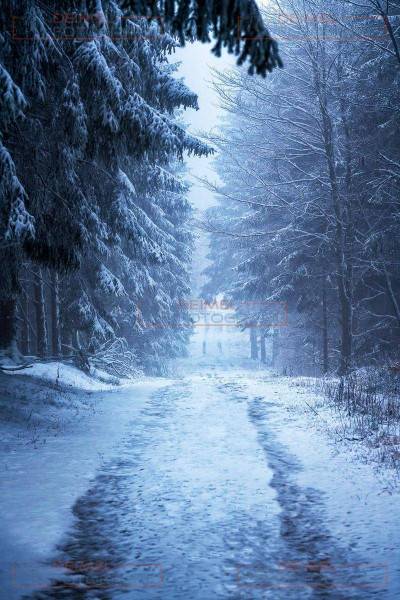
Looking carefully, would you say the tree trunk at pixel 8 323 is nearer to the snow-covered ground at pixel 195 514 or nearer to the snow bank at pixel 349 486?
the snow-covered ground at pixel 195 514

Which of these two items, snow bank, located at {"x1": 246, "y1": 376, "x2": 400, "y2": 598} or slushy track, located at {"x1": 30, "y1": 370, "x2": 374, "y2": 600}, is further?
snow bank, located at {"x1": 246, "y1": 376, "x2": 400, "y2": 598}

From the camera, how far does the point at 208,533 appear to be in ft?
15.3

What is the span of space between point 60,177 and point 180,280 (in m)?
18.4

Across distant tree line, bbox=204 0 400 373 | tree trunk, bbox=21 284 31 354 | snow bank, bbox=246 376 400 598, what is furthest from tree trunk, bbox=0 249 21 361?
distant tree line, bbox=204 0 400 373

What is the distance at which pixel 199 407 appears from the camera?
11461 millimetres

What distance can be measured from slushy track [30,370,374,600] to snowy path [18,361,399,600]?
0.03ft

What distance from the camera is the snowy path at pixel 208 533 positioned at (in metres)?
3.71

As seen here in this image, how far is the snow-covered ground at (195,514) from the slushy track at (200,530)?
0.02 m

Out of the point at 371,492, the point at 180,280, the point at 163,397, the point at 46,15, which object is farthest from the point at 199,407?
the point at 180,280

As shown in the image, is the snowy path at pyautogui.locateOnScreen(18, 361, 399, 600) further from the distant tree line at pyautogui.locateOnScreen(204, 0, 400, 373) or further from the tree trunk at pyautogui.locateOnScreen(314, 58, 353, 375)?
the distant tree line at pyautogui.locateOnScreen(204, 0, 400, 373)

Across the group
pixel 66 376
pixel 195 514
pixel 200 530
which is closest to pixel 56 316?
pixel 66 376

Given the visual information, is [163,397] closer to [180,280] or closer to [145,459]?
[145,459]

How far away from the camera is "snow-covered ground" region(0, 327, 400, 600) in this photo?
149 inches

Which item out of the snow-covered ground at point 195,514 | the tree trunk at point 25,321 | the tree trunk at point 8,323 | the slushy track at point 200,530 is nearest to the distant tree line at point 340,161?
the tree trunk at point 25,321
